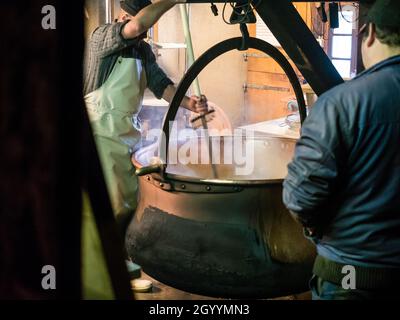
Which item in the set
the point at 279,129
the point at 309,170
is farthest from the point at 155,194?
the point at 279,129

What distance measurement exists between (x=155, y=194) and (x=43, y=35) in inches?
87.9

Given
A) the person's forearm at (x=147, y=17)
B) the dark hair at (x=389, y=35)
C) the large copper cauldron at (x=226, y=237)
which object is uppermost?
the person's forearm at (x=147, y=17)

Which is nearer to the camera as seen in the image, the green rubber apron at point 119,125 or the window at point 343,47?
the green rubber apron at point 119,125

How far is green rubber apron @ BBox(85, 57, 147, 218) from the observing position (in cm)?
373

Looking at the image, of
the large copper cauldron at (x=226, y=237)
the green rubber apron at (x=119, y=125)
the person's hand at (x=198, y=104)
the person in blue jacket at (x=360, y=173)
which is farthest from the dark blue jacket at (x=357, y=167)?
the green rubber apron at (x=119, y=125)

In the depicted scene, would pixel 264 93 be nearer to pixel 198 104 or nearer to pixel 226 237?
pixel 198 104

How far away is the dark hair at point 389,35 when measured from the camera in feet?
6.24

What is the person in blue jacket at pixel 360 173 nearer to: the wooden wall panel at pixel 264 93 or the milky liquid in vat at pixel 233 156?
the milky liquid in vat at pixel 233 156

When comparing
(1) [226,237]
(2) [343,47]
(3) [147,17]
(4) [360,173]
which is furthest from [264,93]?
(4) [360,173]

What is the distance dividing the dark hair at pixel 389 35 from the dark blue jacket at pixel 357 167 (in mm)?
77

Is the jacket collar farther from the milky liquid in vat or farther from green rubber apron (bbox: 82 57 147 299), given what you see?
green rubber apron (bbox: 82 57 147 299)

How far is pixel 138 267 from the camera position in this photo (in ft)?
10.1

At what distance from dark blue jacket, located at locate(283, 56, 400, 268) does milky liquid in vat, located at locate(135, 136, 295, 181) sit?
6.46 feet
